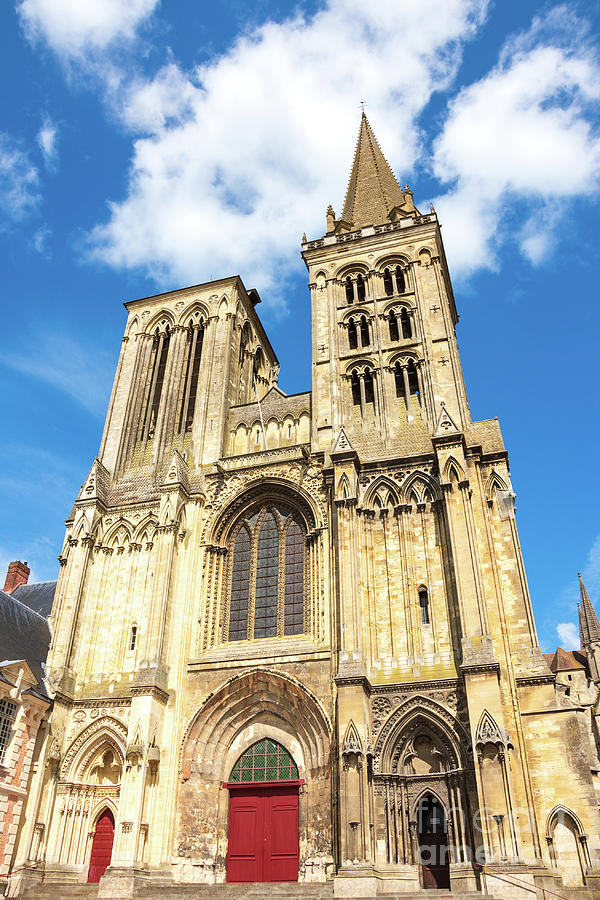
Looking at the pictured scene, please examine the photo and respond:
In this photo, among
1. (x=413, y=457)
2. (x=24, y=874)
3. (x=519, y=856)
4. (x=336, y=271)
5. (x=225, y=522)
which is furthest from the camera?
(x=336, y=271)

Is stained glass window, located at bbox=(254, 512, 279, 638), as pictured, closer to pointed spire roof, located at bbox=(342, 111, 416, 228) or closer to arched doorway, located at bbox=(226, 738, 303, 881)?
arched doorway, located at bbox=(226, 738, 303, 881)

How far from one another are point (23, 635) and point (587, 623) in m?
37.8

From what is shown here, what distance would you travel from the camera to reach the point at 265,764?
19.3 meters

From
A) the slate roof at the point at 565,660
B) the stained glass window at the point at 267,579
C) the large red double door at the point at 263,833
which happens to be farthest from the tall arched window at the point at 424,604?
the slate roof at the point at 565,660

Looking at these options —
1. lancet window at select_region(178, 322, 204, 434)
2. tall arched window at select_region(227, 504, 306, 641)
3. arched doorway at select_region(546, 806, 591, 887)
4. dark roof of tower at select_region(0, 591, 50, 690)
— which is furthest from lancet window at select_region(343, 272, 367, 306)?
arched doorway at select_region(546, 806, 591, 887)

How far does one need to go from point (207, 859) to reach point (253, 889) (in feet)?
7.03

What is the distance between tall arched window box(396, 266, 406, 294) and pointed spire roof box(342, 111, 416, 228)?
302 centimetres

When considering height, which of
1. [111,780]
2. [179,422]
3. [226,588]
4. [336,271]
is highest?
[336,271]

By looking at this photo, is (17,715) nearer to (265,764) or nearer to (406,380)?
(265,764)

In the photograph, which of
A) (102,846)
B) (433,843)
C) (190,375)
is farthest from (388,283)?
(102,846)

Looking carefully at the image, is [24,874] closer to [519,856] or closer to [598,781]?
[519,856]

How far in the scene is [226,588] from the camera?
2197 centimetres

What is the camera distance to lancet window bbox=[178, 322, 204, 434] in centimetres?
2623

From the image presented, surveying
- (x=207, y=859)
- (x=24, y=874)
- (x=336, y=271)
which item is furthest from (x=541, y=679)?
(x=336, y=271)
